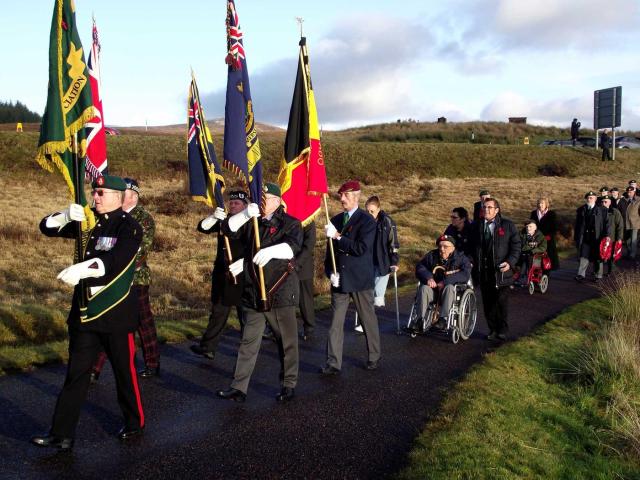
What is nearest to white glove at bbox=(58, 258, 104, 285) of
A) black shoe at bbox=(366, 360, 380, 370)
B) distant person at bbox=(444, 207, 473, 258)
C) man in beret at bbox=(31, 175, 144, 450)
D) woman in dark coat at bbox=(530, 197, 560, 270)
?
man in beret at bbox=(31, 175, 144, 450)

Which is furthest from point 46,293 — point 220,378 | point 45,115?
point 45,115

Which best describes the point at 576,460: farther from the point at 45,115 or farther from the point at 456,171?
the point at 456,171

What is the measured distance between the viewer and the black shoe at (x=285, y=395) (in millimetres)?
6508

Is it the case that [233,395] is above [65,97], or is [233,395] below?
below

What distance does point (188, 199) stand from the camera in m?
29.5

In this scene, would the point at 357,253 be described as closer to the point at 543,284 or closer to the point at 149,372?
the point at 149,372

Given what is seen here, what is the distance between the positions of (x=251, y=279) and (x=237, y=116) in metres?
1.80

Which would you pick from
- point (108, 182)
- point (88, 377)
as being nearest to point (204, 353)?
point (88, 377)

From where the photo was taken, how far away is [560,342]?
929 centimetres

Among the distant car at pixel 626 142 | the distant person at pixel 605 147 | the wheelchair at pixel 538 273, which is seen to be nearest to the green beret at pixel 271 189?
the wheelchair at pixel 538 273

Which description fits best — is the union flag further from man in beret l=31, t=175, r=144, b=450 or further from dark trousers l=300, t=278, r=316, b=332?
man in beret l=31, t=175, r=144, b=450

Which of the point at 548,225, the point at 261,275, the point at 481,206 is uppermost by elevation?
the point at 481,206

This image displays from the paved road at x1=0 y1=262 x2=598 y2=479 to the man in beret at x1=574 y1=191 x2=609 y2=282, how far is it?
303 inches

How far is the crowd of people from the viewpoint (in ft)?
17.2
